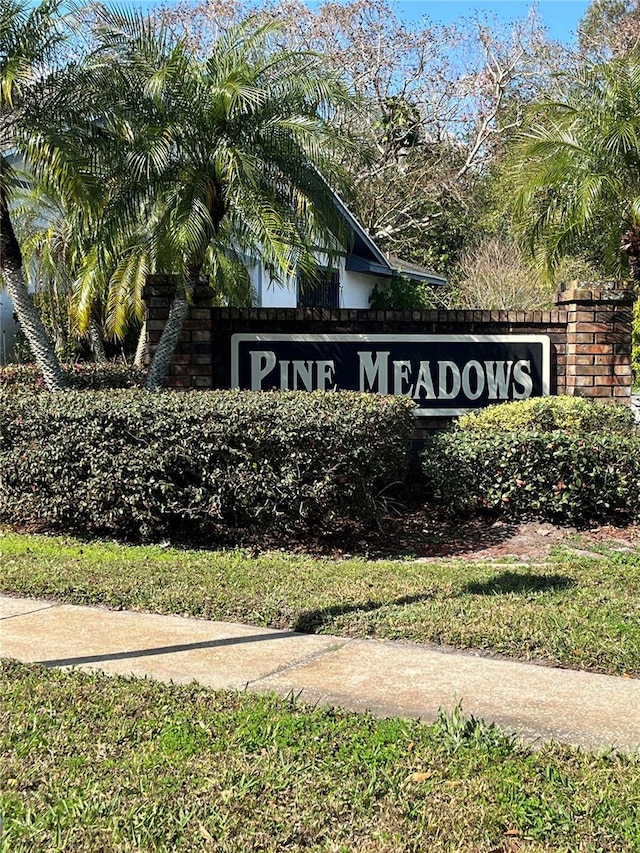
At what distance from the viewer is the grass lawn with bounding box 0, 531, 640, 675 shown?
16.5 feet

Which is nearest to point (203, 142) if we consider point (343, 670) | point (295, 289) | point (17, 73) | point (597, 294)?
point (17, 73)

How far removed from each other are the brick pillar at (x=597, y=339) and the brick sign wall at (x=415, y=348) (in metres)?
0.01

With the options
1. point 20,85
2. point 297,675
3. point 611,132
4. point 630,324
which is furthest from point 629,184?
point 297,675

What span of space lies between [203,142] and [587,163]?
485 centimetres

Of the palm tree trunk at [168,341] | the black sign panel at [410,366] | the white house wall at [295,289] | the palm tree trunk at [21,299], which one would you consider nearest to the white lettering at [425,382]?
the black sign panel at [410,366]

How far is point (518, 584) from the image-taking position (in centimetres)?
630

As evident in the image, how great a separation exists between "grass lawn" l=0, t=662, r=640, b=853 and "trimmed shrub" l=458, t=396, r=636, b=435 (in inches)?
216

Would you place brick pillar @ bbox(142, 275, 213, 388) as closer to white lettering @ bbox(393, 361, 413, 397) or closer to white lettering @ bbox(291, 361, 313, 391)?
white lettering @ bbox(291, 361, 313, 391)

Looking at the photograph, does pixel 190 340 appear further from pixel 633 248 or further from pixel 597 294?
pixel 633 248

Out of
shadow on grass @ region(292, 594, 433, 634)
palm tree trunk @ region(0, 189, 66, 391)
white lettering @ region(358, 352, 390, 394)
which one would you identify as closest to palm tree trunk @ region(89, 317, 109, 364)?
palm tree trunk @ region(0, 189, 66, 391)

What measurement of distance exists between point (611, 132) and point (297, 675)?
9097 mm

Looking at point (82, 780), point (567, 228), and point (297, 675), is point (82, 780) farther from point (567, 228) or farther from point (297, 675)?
point (567, 228)

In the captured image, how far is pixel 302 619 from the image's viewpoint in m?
5.45

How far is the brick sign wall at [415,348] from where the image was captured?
9992mm
